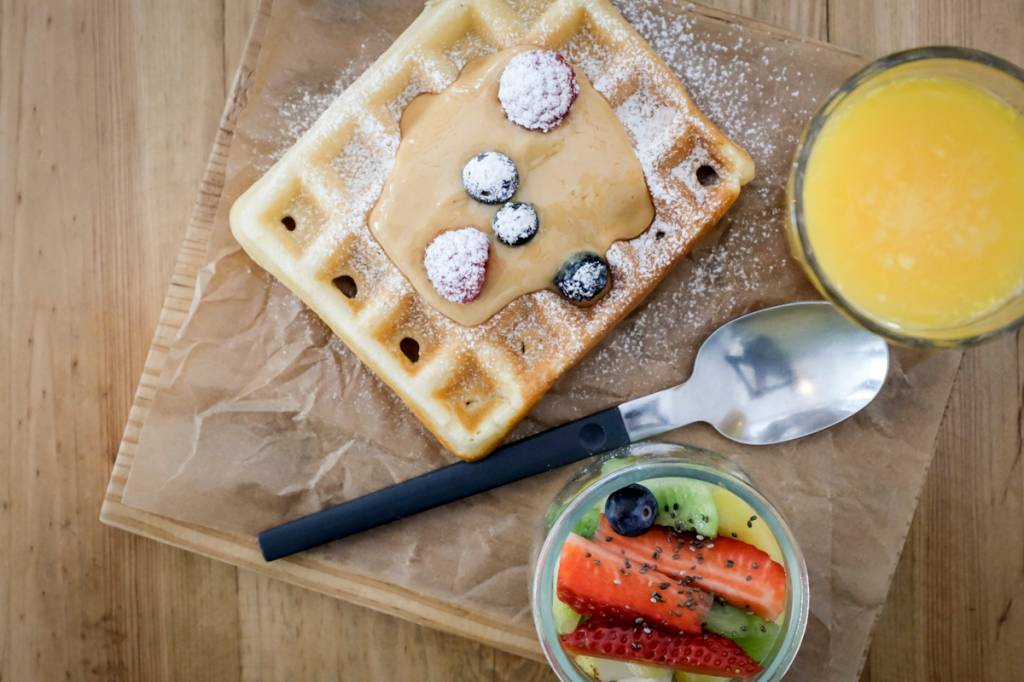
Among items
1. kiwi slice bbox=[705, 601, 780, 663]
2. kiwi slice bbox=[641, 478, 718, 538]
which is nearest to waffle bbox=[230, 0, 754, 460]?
kiwi slice bbox=[641, 478, 718, 538]

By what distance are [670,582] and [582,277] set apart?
17.5 inches

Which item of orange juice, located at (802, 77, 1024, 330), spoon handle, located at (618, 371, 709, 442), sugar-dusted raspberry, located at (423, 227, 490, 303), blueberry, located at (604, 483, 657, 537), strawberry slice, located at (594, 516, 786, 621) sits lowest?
spoon handle, located at (618, 371, 709, 442)

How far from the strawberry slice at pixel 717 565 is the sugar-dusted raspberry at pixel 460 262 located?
401mm

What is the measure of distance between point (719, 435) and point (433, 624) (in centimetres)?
57

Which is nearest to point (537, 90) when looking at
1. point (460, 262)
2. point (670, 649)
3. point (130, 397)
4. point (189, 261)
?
point (460, 262)

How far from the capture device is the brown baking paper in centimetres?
142

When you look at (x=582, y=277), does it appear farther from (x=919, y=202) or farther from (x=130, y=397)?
(x=130, y=397)

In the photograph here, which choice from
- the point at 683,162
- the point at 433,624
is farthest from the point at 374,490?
the point at 683,162

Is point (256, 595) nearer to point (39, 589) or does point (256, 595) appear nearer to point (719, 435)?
point (39, 589)

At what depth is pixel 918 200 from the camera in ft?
4.01

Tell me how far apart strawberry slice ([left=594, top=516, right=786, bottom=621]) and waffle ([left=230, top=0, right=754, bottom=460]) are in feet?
1.01

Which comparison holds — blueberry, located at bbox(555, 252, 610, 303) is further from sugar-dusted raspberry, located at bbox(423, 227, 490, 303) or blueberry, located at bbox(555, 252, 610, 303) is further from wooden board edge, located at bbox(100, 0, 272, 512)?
wooden board edge, located at bbox(100, 0, 272, 512)

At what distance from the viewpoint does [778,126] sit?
1.43 m

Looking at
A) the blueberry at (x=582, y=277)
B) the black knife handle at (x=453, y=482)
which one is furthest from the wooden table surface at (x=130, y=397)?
the blueberry at (x=582, y=277)
